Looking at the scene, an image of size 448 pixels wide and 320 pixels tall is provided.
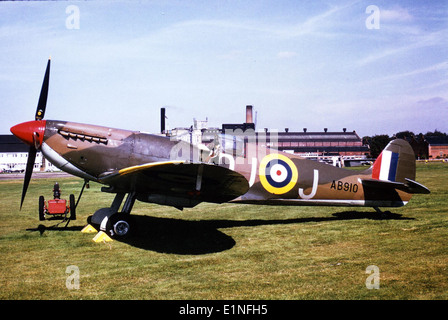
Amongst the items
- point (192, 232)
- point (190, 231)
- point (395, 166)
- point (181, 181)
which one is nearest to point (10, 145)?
point (190, 231)

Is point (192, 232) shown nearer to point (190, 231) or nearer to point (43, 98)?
point (190, 231)

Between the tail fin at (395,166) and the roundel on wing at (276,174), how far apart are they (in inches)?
97.4

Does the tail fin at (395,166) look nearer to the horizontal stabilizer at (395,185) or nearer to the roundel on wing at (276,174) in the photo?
the horizontal stabilizer at (395,185)

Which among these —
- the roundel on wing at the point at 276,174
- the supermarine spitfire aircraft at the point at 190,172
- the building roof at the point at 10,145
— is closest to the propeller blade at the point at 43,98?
the supermarine spitfire aircraft at the point at 190,172

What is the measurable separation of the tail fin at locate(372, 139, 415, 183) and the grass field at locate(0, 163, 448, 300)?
1.03 m

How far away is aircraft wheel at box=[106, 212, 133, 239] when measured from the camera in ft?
25.7

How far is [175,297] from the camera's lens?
15.1 ft

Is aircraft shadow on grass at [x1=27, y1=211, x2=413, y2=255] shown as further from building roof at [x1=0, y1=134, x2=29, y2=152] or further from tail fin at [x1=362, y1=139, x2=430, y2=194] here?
building roof at [x1=0, y1=134, x2=29, y2=152]

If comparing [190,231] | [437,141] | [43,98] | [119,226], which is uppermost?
[437,141]

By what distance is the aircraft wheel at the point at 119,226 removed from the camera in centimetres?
785

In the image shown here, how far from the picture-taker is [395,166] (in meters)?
9.62

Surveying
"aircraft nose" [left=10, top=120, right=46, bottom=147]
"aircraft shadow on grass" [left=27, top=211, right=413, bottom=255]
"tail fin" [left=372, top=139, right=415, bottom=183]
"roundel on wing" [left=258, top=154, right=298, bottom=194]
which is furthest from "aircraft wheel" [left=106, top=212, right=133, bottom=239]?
"tail fin" [left=372, top=139, right=415, bottom=183]

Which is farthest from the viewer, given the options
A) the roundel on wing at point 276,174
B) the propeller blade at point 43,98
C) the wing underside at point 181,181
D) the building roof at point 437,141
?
the building roof at point 437,141

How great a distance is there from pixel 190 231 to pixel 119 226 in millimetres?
1652
